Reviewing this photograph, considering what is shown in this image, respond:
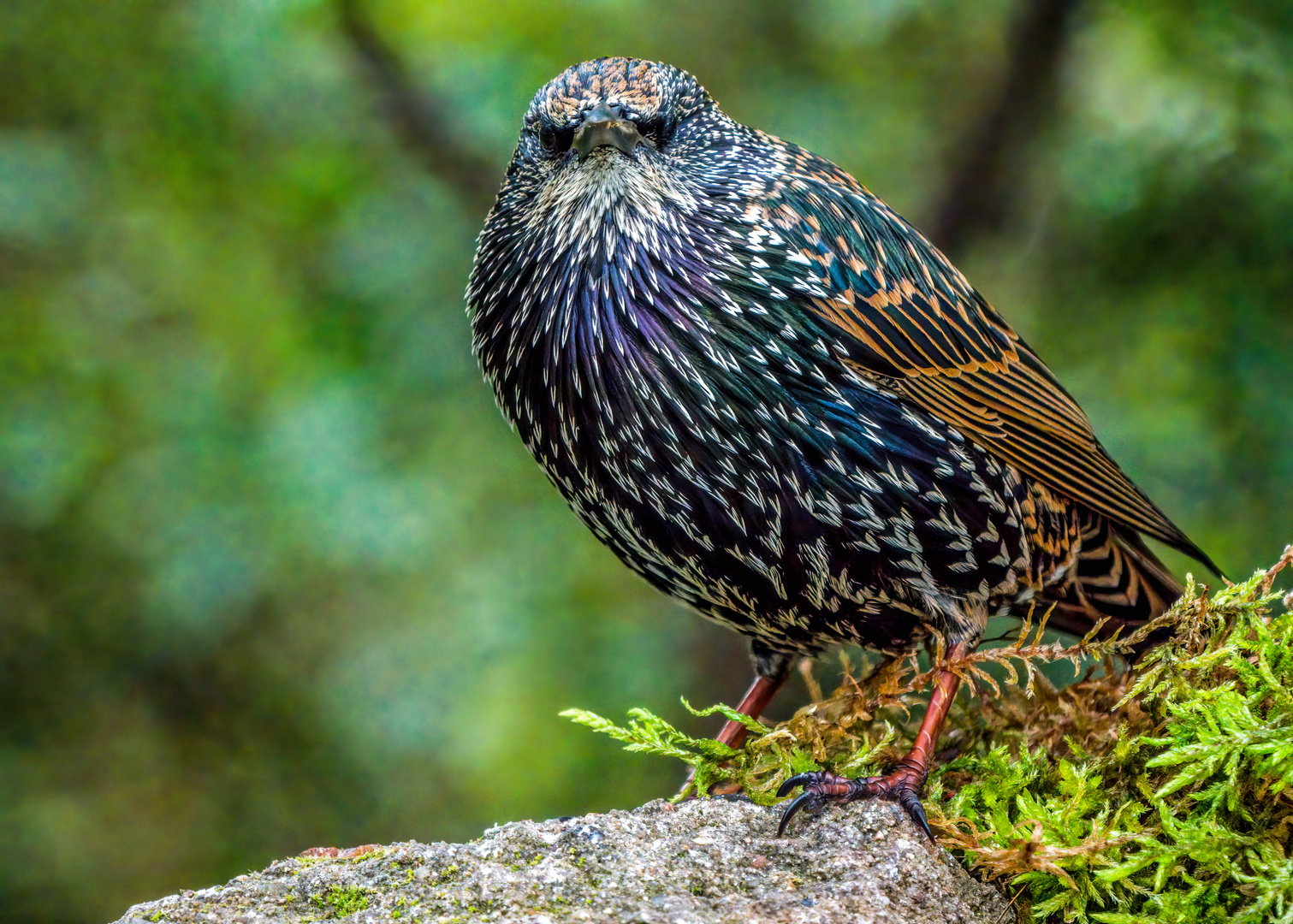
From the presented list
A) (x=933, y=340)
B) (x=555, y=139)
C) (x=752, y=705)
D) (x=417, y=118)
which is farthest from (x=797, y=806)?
(x=417, y=118)

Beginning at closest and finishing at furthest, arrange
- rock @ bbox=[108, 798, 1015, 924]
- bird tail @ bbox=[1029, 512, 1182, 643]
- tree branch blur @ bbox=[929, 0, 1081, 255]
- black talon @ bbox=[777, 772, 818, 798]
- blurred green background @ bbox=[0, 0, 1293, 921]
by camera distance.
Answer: rock @ bbox=[108, 798, 1015, 924] < black talon @ bbox=[777, 772, 818, 798] < bird tail @ bbox=[1029, 512, 1182, 643] < blurred green background @ bbox=[0, 0, 1293, 921] < tree branch blur @ bbox=[929, 0, 1081, 255]

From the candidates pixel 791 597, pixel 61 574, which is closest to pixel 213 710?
pixel 61 574

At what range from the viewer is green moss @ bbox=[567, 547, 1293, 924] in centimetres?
211

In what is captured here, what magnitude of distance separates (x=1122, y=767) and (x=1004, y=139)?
3620mm

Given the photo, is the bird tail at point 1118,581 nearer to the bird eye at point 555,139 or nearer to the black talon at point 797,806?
the black talon at point 797,806

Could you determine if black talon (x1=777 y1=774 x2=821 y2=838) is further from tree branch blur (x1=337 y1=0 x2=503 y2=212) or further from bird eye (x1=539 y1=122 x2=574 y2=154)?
tree branch blur (x1=337 y1=0 x2=503 y2=212)

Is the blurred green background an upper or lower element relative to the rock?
upper

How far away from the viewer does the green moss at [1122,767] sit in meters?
2.11

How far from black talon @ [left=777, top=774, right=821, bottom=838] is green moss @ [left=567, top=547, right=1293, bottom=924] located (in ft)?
0.42

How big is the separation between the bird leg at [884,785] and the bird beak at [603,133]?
1579 millimetres

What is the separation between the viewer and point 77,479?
4.58m

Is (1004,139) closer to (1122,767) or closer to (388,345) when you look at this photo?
(388,345)

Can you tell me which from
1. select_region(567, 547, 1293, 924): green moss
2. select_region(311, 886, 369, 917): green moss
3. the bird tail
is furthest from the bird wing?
select_region(311, 886, 369, 917): green moss

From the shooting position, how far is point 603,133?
9.51ft
